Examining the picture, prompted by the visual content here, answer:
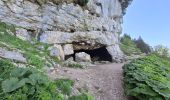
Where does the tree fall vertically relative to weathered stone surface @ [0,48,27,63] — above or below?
above

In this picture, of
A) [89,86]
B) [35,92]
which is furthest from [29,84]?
[89,86]

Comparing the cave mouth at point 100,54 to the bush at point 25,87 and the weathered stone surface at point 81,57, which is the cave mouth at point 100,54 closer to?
the weathered stone surface at point 81,57

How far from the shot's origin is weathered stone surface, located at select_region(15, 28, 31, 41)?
49.1 feet

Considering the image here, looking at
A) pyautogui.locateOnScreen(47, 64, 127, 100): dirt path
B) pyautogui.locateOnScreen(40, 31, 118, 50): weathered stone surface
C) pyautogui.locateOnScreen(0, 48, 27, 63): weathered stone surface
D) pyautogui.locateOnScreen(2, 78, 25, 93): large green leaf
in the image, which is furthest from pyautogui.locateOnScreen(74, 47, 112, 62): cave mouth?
pyautogui.locateOnScreen(2, 78, 25, 93): large green leaf

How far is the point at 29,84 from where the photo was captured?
236 inches

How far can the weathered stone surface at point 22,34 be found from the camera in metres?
15.0

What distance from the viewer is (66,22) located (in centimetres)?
1845

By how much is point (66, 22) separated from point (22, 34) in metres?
4.02

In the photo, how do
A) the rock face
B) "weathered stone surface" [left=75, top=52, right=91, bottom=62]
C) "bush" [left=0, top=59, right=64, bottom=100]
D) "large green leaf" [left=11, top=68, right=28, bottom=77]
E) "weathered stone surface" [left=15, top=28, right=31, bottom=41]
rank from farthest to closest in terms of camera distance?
"weathered stone surface" [left=75, top=52, right=91, bottom=62]
the rock face
"weathered stone surface" [left=15, top=28, right=31, bottom=41]
"large green leaf" [left=11, top=68, right=28, bottom=77]
"bush" [left=0, top=59, right=64, bottom=100]

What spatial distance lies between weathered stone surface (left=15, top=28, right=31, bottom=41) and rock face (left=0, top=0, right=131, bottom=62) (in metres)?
0.53

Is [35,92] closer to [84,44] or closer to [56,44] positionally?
[56,44]

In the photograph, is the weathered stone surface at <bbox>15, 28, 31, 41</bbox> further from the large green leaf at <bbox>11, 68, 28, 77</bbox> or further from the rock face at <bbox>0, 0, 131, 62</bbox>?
the large green leaf at <bbox>11, 68, 28, 77</bbox>

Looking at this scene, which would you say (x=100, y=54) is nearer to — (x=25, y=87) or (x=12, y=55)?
(x=12, y=55)

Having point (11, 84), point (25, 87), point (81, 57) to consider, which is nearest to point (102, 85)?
point (25, 87)
